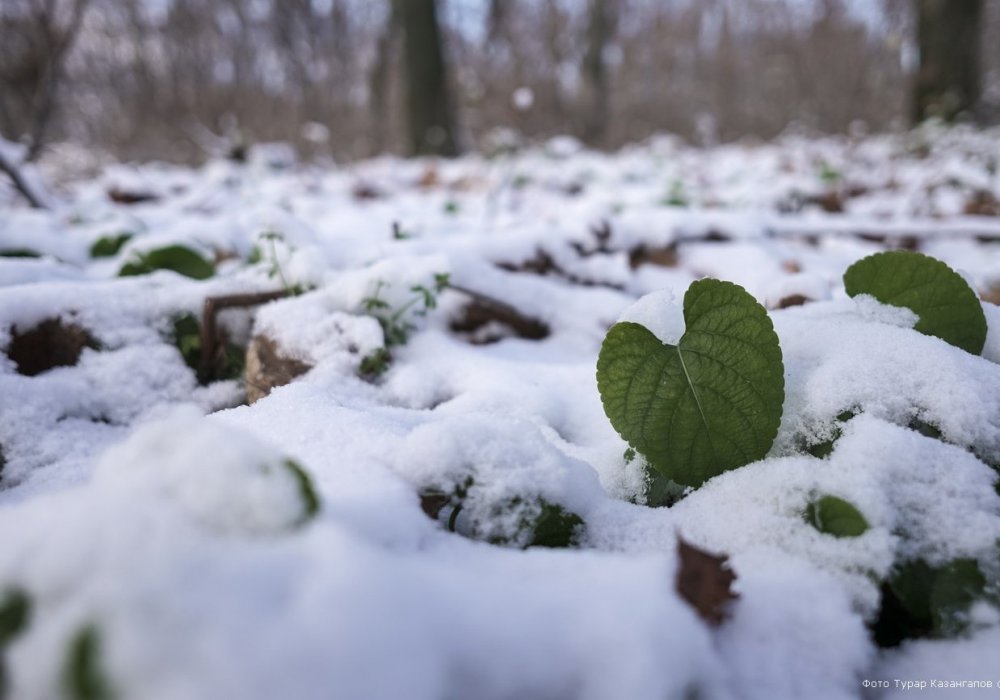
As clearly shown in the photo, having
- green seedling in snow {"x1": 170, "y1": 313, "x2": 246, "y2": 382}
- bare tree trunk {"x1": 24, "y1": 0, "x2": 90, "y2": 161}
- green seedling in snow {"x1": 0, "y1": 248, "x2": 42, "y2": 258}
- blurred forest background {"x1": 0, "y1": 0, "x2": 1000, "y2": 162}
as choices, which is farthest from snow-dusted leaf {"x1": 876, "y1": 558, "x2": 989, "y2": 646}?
blurred forest background {"x1": 0, "y1": 0, "x2": 1000, "y2": 162}

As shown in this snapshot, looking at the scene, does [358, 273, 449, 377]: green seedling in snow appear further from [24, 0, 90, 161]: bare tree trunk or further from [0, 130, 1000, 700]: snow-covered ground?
[24, 0, 90, 161]: bare tree trunk

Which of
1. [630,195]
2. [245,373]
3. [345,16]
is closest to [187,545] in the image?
[245,373]

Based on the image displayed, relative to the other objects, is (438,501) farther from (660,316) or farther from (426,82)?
(426,82)

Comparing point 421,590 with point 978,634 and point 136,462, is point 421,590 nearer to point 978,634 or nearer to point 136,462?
point 136,462

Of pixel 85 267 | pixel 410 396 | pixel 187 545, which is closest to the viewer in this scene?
pixel 187 545

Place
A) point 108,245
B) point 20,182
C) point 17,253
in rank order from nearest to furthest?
point 17,253, point 108,245, point 20,182

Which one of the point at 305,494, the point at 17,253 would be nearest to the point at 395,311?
the point at 305,494
